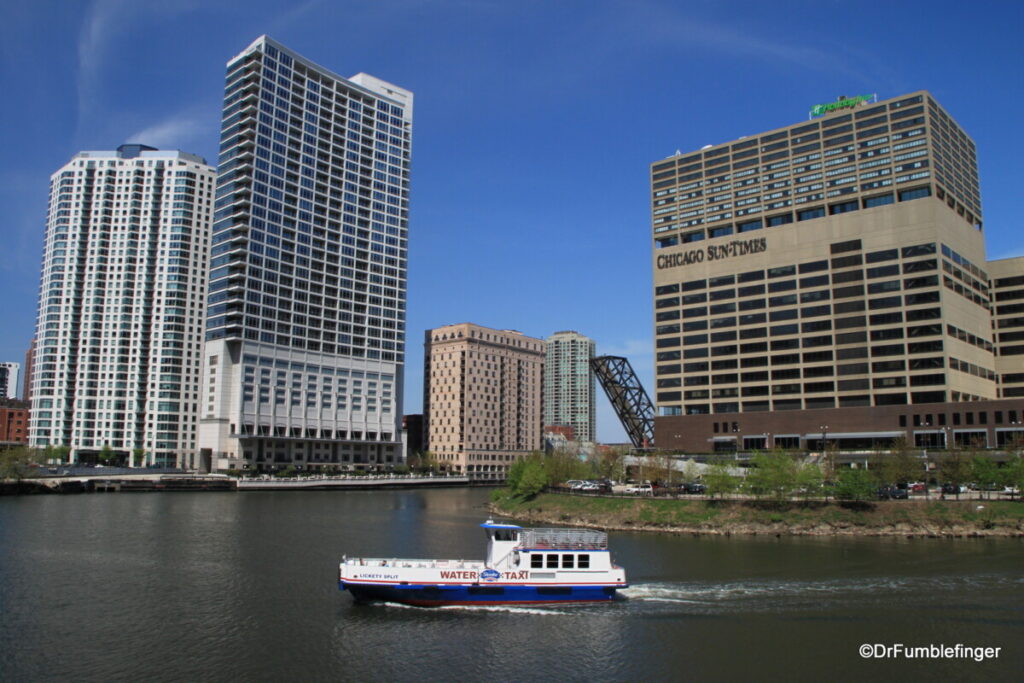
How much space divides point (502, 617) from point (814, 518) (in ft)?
192

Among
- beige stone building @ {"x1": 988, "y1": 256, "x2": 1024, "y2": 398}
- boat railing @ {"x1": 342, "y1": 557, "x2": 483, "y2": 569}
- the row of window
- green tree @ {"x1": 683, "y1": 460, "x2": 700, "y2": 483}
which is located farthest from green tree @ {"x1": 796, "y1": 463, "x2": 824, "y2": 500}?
beige stone building @ {"x1": 988, "y1": 256, "x2": 1024, "y2": 398}

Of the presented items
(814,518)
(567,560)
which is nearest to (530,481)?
(814,518)

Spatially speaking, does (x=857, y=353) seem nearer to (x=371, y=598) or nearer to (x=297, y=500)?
(x=297, y=500)

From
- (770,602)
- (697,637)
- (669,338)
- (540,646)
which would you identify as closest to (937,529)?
(770,602)

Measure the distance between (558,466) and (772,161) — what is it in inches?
3887

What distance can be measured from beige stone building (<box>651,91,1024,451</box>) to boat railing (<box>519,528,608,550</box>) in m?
121

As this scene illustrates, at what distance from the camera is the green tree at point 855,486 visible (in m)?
98.2

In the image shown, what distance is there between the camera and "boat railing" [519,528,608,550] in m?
58.0

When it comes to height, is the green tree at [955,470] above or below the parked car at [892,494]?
above

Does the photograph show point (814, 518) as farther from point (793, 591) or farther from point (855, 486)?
point (793, 591)

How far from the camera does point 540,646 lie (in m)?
45.6

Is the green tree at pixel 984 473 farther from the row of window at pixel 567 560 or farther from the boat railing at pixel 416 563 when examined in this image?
the boat railing at pixel 416 563

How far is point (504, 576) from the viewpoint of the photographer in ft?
185

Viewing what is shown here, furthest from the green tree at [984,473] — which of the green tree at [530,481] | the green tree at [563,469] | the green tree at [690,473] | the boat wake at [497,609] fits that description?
the boat wake at [497,609]
